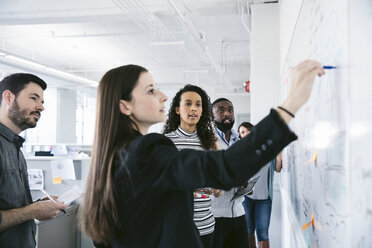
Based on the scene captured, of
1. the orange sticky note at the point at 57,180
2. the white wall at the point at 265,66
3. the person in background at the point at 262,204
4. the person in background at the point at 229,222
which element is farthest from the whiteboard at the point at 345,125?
the orange sticky note at the point at 57,180

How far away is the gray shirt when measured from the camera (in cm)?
134

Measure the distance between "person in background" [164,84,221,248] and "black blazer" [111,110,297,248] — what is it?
85 cm

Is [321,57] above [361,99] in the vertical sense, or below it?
above

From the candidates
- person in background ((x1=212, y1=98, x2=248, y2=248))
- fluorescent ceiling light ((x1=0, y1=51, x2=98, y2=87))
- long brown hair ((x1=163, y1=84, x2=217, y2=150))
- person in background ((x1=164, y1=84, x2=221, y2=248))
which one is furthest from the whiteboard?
fluorescent ceiling light ((x1=0, y1=51, x2=98, y2=87))

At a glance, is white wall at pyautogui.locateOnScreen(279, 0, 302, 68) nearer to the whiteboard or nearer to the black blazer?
the whiteboard

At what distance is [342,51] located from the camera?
29.2 inches

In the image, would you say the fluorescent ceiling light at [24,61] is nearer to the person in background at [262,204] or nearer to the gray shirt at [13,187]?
the person in background at [262,204]

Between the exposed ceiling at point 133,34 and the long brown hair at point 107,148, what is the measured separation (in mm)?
2627

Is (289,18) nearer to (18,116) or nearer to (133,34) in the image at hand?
(18,116)

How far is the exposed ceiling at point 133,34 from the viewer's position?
409 centimetres

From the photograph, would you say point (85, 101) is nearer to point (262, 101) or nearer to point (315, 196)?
point (262, 101)

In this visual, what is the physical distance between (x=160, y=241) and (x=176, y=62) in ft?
26.0

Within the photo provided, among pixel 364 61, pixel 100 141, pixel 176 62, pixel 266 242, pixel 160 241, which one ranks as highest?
pixel 176 62

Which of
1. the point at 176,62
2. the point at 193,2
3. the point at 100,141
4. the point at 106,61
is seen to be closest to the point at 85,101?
the point at 106,61
